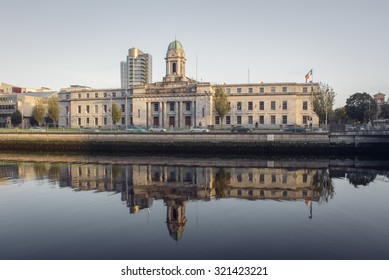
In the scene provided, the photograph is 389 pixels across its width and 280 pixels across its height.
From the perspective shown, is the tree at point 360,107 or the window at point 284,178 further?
the tree at point 360,107

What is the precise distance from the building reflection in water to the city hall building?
4311 cm

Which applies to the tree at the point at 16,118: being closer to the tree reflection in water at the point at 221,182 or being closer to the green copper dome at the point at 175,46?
the green copper dome at the point at 175,46

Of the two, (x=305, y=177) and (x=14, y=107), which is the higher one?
(x=14, y=107)

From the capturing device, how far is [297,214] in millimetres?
19359

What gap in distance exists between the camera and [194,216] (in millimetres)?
18938

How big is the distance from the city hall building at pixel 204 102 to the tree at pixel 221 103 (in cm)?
300

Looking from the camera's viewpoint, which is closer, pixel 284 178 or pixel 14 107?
pixel 284 178

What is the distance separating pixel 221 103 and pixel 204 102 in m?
6.35

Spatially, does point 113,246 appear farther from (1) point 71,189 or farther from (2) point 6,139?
(2) point 6,139

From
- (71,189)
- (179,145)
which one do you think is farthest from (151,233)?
(179,145)

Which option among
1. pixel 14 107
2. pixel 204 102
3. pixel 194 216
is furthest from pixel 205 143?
pixel 14 107

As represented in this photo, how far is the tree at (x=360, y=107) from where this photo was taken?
399 ft

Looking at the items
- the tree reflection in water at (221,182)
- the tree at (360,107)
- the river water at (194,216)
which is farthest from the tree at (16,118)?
the tree at (360,107)

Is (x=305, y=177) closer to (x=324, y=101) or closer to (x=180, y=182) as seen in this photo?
(x=180, y=182)
